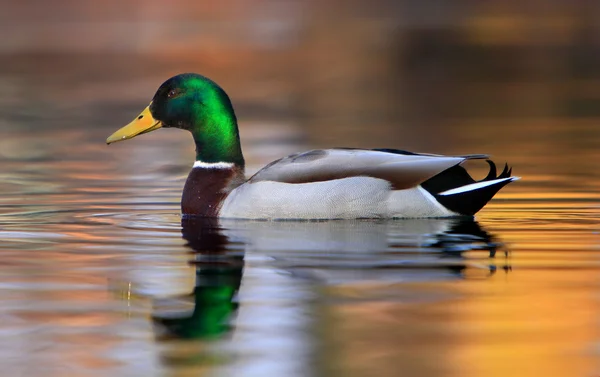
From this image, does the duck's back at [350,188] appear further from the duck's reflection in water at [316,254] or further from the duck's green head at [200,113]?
the duck's green head at [200,113]

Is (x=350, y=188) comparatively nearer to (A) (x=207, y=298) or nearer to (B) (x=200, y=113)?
(B) (x=200, y=113)

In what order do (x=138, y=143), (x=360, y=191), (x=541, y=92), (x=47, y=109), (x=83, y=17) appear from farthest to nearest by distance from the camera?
(x=83, y=17) → (x=541, y=92) → (x=47, y=109) → (x=138, y=143) → (x=360, y=191)

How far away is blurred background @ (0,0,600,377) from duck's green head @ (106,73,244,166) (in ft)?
1.72

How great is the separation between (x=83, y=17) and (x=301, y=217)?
118 feet

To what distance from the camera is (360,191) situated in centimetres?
911

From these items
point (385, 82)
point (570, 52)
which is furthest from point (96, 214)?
point (570, 52)

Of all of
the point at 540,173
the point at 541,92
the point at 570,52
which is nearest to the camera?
the point at 540,173

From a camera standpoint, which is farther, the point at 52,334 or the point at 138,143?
the point at 138,143

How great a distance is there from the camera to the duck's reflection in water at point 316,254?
6301 millimetres

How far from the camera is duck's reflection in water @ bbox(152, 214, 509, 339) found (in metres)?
6.30

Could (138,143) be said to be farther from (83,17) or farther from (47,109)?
(83,17)

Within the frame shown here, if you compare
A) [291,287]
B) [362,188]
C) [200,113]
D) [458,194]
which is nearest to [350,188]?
[362,188]

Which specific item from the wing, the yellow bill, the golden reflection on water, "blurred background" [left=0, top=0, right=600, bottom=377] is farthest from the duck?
the golden reflection on water

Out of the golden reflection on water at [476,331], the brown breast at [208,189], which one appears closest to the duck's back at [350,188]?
the brown breast at [208,189]
